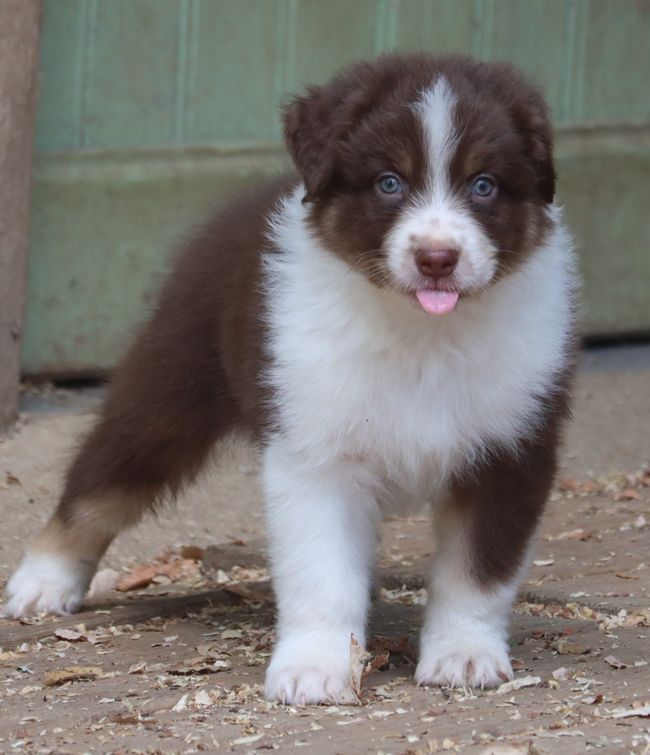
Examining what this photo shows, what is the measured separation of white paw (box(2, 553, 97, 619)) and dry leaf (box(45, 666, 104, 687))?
0.80 meters

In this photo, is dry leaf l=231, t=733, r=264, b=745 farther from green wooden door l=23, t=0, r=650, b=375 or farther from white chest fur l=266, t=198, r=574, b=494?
green wooden door l=23, t=0, r=650, b=375

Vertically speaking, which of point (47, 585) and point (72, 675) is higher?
point (72, 675)

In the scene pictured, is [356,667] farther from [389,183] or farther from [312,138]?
[312,138]

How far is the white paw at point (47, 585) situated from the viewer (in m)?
5.41

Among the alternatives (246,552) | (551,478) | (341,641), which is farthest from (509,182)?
(246,552)

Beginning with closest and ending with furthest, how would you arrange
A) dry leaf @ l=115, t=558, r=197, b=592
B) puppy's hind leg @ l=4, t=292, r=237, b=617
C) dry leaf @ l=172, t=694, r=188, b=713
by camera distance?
dry leaf @ l=172, t=694, r=188, b=713 < puppy's hind leg @ l=4, t=292, r=237, b=617 < dry leaf @ l=115, t=558, r=197, b=592

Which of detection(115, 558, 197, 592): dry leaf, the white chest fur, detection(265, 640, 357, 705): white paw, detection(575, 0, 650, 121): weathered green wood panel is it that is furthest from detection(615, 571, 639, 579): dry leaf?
detection(575, 0, 650, 121): weathered green wood panel

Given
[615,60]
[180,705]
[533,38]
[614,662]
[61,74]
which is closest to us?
[180,705]

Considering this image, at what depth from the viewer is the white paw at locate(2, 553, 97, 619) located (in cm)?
541

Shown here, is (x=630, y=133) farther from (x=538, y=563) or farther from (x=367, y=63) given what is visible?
(x=367, y=63)

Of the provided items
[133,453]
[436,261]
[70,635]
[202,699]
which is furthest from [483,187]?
[70,635]

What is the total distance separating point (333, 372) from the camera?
436cm

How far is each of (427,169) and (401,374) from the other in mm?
568

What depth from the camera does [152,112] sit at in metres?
8.05
